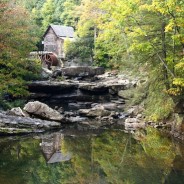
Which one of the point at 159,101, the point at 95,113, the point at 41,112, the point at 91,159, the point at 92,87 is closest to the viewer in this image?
the point at 91,159

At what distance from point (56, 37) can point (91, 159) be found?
3604 centimetres

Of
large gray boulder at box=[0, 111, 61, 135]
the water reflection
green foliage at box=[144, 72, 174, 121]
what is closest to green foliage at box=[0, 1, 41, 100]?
large gray boulder at box=[0, 111, 61, 135]

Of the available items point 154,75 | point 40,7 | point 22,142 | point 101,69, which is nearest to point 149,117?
point 154,75

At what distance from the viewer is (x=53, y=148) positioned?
44.7ft

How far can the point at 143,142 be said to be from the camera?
14539 millimetres

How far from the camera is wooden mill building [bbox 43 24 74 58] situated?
149 ft

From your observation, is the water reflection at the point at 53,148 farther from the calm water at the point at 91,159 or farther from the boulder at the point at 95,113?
the boulder at the point at 95,113

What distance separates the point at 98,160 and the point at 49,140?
13.4 feet

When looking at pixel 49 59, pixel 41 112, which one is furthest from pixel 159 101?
pixel 49 59

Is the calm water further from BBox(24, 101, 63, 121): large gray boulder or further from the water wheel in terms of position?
the water wheel

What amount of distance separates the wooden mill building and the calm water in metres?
31.0

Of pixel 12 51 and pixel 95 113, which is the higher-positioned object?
pixel 12 51

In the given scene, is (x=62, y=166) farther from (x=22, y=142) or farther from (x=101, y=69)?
(x=101, y=69)

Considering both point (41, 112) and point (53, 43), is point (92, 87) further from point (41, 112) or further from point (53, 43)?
point (53, 43)
